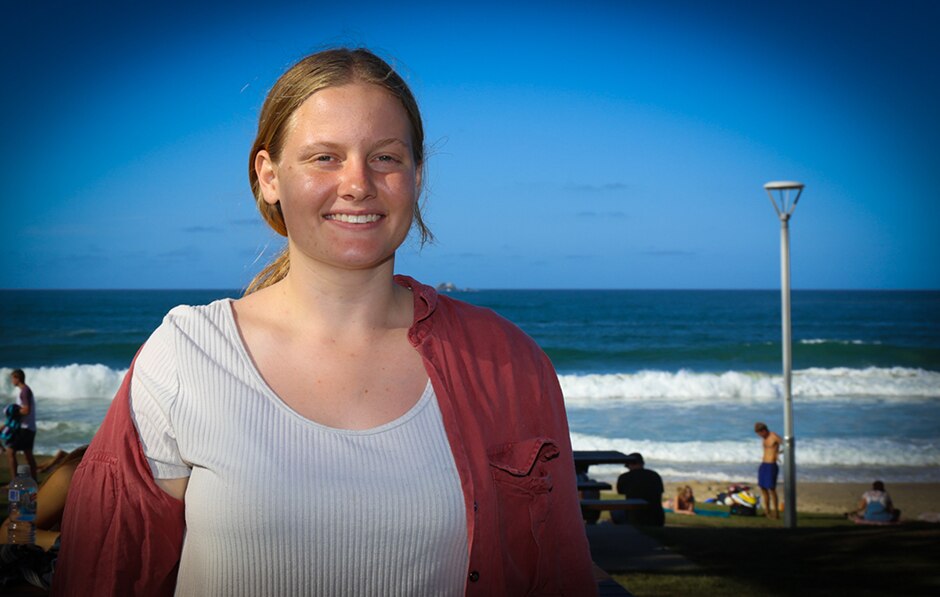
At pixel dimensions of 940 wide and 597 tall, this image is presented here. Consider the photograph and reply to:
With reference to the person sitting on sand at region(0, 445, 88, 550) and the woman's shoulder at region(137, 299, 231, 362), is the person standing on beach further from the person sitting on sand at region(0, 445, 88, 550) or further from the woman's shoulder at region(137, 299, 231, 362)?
the woman's shoulder at region(137, 299, 231, 362)

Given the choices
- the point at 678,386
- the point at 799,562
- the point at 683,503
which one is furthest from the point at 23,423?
the point at 678,386

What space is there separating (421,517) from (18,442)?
1088 centimetres

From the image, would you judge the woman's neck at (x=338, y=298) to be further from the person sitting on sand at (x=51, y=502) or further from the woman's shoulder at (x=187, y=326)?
the person sitting on sand at (x=51, y=502)

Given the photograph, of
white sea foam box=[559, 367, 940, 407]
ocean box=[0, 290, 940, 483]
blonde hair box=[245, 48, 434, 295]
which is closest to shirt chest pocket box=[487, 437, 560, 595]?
blonde hair box=[245, 48, 434, 295]

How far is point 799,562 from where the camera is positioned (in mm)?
5512

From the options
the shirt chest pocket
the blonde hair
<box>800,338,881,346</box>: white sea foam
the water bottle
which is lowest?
the water bottle

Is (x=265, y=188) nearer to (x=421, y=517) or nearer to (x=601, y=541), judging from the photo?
(x=421, y=517)

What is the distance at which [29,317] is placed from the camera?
3838 cm

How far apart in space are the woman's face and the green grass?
3718mm

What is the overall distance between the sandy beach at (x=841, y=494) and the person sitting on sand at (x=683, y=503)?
917mm

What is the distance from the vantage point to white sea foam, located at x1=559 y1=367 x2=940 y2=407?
2253 cm

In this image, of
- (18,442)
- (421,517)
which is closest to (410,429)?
(421,517)

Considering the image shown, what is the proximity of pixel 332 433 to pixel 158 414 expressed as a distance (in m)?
0.28

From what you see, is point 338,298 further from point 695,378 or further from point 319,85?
point 695,378
